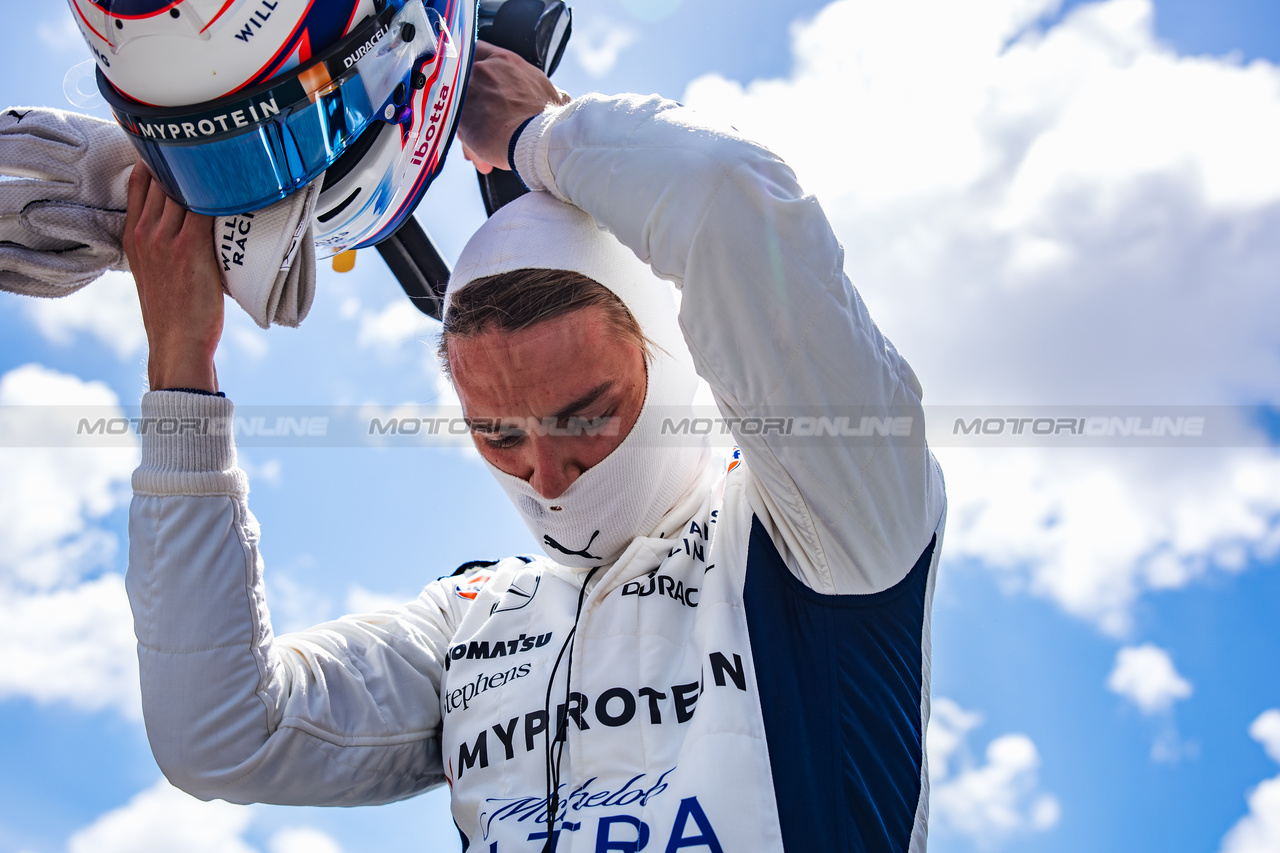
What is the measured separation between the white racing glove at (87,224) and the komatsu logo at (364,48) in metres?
0.26

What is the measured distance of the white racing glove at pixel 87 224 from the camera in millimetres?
1702

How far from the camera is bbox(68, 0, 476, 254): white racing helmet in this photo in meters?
1.54

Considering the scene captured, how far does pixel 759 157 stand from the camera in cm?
149

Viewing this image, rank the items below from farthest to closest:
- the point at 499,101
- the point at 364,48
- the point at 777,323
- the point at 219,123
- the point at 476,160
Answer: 1. the point at 476,160
2. the point at 499,101
3. the point at 364,48
4. the point at 219,123
5. the point at 777,323

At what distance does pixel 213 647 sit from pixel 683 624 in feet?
3.30

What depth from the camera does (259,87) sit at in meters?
1.56

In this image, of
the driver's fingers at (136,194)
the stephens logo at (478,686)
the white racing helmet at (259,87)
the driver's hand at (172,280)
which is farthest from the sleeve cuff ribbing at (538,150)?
the stephens logo at (478,686)

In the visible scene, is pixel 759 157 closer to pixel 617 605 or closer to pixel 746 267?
pixel 746 267

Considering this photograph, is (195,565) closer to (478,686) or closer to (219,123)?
(478,686)

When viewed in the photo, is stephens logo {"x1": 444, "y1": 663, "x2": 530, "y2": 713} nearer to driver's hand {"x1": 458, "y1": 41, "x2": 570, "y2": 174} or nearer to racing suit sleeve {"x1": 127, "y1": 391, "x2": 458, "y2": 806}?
racing suit sleeve {"x1": 127, "y1": 391, "x2": 458, "y2": 806}

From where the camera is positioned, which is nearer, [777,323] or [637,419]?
[777,323]

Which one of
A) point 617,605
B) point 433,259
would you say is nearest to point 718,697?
point 617,605

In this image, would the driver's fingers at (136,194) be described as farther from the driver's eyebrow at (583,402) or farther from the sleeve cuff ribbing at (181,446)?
the driver's eyebrow at (583,402)

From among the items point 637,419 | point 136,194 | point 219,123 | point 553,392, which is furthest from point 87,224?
point 637,419
